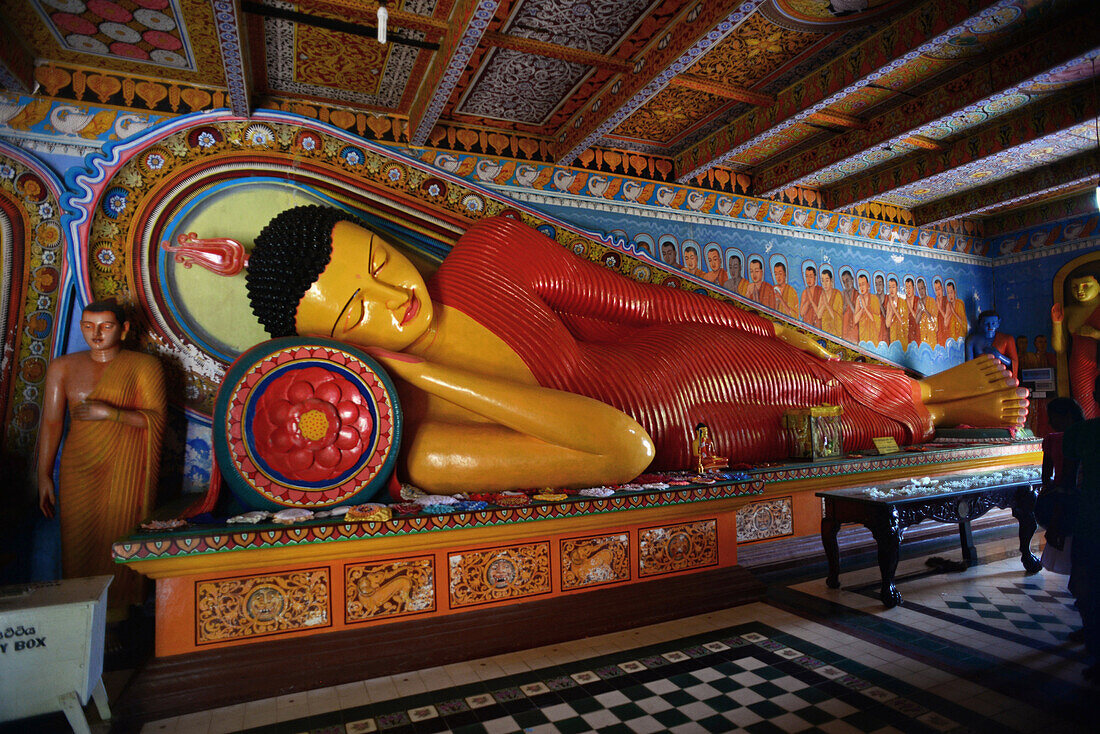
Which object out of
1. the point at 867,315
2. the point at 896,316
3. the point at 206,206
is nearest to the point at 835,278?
the point at 867,315

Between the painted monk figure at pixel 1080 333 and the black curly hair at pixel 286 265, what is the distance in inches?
284

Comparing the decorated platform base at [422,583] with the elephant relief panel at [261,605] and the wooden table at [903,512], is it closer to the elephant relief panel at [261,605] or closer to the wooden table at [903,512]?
the elephant relief panel at [261,605]

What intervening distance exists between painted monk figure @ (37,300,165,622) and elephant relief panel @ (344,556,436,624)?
1.35 m

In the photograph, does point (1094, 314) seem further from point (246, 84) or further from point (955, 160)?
point (246, 84)

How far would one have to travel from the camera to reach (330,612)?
2.38m

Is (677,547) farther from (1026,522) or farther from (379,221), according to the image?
(379,221)

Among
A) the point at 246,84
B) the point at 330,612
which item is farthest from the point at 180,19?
the point at 330,612

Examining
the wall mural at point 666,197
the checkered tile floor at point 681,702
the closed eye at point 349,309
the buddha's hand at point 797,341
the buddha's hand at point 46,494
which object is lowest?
the checkered tile floor at point 681,702

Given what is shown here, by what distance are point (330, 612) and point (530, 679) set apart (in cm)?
86

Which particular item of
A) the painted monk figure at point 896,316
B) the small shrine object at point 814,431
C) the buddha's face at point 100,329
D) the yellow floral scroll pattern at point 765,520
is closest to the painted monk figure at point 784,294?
the painted monk figure at point 896,316

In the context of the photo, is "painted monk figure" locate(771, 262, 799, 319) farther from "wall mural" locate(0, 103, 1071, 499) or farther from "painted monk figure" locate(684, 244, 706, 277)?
"painted monk figure" locate(684, 244, 706, 277)

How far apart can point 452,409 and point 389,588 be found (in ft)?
3.27

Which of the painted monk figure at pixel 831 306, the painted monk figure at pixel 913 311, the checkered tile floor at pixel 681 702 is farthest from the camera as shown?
the painted monk figure at pixel 913 311

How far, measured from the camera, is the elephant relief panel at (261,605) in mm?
2229
